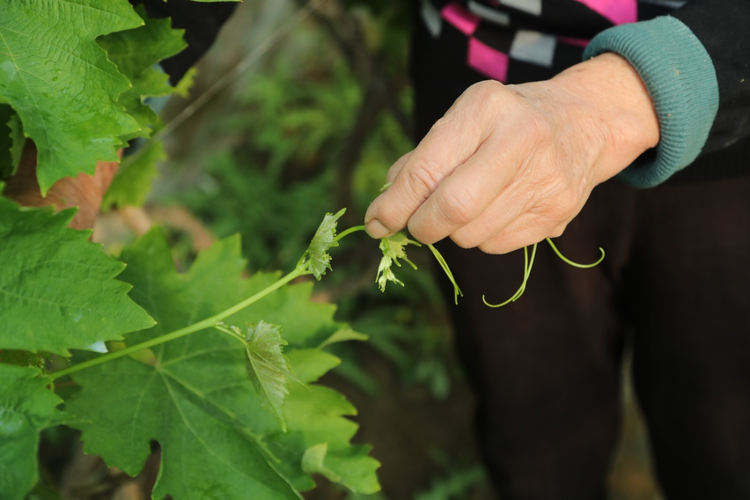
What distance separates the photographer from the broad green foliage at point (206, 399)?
1.95ft

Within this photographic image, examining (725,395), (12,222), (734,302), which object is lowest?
(725,395)

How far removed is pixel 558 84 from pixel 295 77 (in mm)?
2055

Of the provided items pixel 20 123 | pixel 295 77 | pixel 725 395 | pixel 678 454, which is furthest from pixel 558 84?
pixel 295 77

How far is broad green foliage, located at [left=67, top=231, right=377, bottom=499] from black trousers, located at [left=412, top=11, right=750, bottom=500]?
40 centimetres

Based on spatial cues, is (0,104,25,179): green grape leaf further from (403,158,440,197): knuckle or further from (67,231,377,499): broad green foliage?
(403,158,440,197): knuckle

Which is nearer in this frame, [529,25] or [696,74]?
[696,74]

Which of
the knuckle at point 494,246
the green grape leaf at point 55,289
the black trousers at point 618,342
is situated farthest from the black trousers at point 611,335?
the green grape leaf at point 55,289

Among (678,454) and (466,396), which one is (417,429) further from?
(678,454)

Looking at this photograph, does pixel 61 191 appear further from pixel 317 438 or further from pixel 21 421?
pixel 317 438

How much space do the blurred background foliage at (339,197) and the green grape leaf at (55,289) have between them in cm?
73

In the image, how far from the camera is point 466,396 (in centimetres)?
195

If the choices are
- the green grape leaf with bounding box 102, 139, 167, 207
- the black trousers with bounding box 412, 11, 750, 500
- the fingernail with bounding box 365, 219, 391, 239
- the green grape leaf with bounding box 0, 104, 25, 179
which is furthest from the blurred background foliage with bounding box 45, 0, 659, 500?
the fingernail with bounding box 365, 219, 391, 239

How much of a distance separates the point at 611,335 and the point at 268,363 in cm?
80

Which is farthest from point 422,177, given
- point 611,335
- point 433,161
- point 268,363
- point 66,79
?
point 611,335
